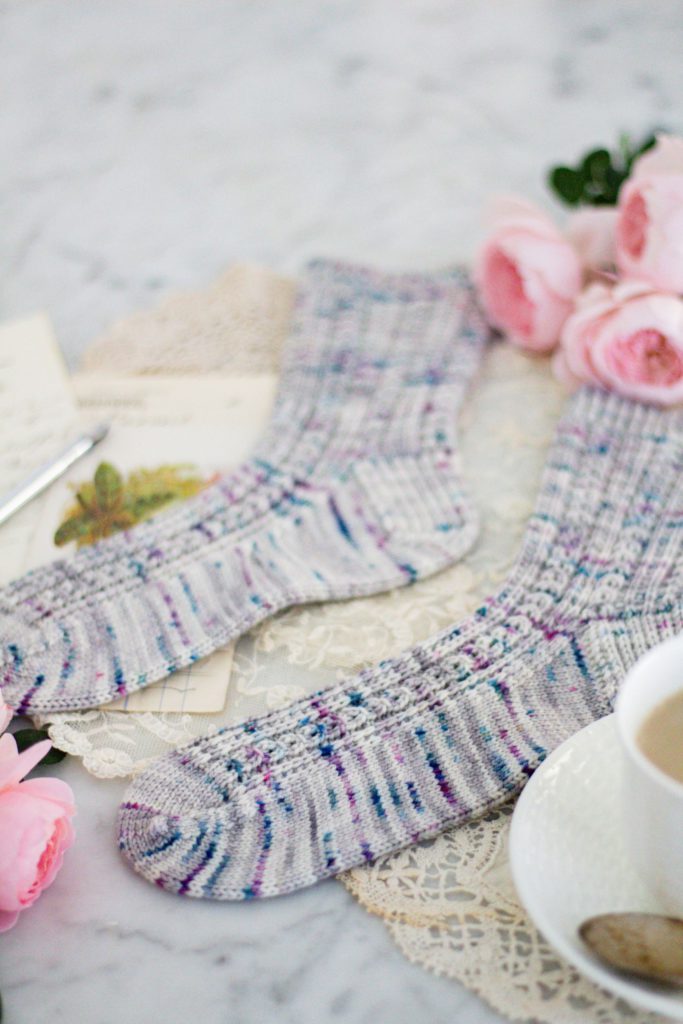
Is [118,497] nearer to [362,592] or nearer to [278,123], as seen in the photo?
[362,592]

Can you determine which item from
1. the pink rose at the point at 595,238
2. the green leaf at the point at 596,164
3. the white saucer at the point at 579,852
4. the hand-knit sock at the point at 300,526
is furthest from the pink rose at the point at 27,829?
the green leaf at the point at 596,164

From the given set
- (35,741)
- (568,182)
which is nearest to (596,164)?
(568,182)

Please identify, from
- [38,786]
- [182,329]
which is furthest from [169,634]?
[182,329]

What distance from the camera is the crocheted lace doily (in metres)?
0.58

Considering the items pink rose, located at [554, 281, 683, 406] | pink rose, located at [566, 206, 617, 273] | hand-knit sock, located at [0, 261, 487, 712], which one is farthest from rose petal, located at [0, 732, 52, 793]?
pink rose, located at [566, 206, 617, 273]

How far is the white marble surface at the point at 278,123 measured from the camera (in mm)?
1318

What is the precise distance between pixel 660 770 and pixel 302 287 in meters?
0.78

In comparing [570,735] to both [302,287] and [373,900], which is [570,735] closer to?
[373,900]

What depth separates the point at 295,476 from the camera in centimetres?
95

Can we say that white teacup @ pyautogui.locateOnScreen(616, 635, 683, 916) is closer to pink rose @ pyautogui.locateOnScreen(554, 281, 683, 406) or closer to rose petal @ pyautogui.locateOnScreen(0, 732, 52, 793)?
rose petal @ pyautogui.locateOnScreen(0, 732, 52, 793)

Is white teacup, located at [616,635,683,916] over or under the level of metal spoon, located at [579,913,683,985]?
over

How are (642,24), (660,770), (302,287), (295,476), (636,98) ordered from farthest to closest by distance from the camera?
1. (642,24)
2. (636,98)
3. (302,287)
4. (295,476)
5. (660,770)

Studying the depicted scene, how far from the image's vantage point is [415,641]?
79 centimetres

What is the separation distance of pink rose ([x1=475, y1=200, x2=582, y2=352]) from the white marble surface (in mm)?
192
